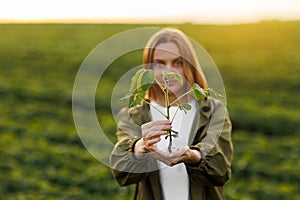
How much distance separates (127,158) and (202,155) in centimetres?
29

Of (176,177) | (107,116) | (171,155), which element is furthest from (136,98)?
(107,116)

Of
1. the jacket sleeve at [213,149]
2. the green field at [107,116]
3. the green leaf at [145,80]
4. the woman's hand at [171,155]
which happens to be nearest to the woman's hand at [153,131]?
the woman's hand at [171,155]

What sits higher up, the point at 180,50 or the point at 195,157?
the point at 180,50

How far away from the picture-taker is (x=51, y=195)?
6.58 m

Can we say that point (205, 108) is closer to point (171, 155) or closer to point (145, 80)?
point (171, 155)

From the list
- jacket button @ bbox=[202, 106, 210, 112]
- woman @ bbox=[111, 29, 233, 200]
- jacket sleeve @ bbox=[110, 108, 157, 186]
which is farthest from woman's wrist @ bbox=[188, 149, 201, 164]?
jacket button @ bbox=[202, 106, 210, 112]

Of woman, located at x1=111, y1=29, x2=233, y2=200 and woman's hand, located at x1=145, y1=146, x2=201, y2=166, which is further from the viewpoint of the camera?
woman, located at x1=111, y1=29, x2=233, y2=200

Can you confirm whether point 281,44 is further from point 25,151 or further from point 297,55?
Result: point 25,151

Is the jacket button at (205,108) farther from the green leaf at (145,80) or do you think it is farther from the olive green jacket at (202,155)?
the green leaf at (145,80)

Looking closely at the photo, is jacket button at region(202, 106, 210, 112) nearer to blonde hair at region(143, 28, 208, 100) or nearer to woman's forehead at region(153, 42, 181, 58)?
blonde hair at region(143, 28, 208, 100)

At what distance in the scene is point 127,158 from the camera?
8.41 feet

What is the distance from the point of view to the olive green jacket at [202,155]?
8.40 ft

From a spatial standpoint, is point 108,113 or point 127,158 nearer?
point 127,158

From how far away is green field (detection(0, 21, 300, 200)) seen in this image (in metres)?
6.91
